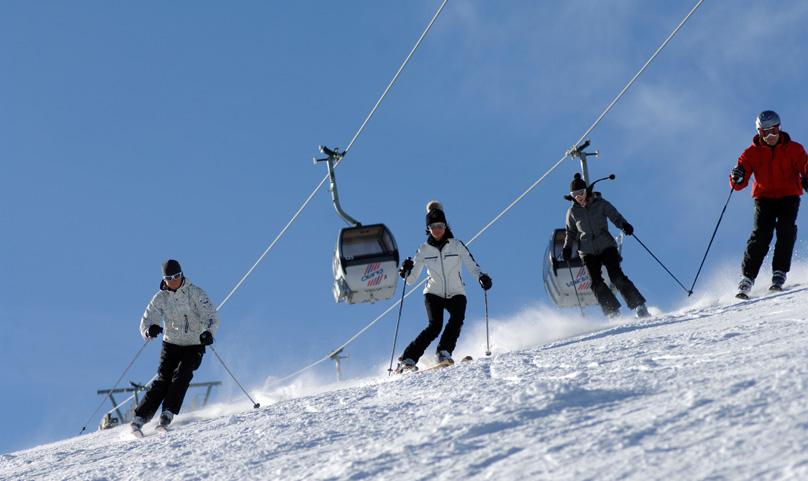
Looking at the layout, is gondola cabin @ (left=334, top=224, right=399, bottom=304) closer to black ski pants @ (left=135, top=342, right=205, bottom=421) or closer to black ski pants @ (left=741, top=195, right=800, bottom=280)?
black ski pants @ (left=135, top=342, right=205, bottom=421)

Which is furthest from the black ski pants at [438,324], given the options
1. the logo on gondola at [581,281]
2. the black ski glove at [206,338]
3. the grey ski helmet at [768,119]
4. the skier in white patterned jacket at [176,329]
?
the logo on gondola at [581,281]

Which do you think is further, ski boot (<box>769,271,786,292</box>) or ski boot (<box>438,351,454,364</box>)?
ski boot (<box>769,271,786,292</box>)

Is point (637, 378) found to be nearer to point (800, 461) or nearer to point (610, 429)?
point (610, 429)

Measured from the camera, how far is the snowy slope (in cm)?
254

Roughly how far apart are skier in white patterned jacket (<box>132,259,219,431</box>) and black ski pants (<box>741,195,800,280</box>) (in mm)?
4564

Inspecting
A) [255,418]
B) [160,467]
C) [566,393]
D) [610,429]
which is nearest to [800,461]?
[610,429]

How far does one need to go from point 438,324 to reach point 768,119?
3208 mm

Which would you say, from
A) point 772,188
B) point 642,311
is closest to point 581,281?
point 642,311

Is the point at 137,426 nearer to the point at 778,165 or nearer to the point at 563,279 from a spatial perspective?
the point at 778,165

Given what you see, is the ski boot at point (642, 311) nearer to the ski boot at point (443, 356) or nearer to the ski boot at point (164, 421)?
the ski boot at point (443, 356)

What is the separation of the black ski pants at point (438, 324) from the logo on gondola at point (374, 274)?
243 inches

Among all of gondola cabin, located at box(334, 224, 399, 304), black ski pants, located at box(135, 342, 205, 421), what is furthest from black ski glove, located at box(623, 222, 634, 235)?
gondola cabin, located at box(334, 224, 399, 304)

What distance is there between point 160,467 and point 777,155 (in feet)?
18.1

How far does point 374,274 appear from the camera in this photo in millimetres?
13172
